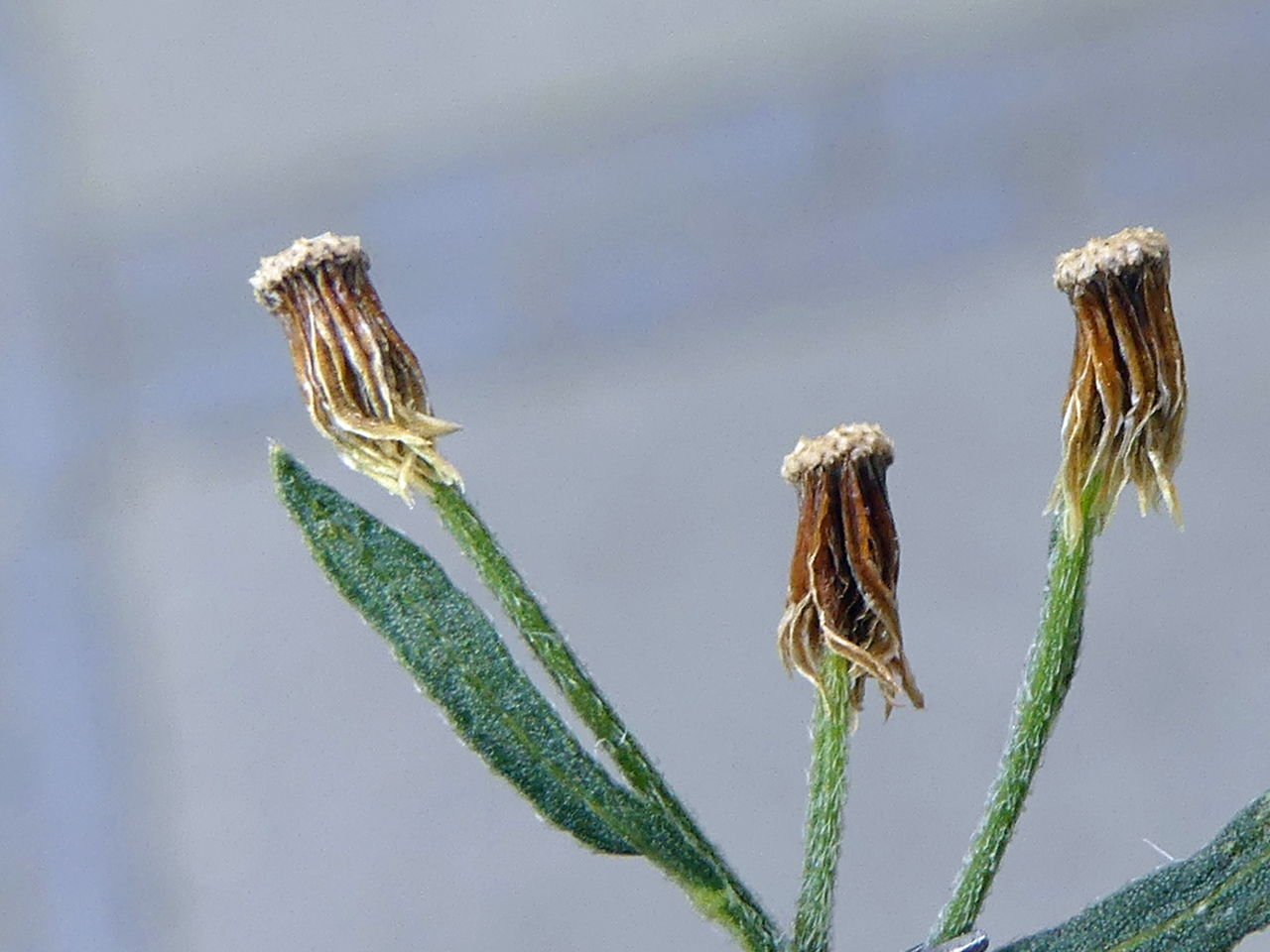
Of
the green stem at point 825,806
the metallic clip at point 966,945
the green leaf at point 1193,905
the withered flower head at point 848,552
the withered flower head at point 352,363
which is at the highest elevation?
the withered flower head at point 352,363

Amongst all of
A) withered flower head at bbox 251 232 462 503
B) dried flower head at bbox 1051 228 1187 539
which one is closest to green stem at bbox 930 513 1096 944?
dried flower head at bbox 1051 228 1187 539

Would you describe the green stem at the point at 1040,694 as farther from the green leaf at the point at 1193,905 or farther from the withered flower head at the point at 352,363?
the withered flower head at the point at 352,363

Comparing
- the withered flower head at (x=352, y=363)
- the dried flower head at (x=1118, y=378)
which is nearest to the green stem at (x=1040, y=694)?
the dried flower head at (x=1118, y=378)

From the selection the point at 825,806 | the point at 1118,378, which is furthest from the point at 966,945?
the point at 1118,378

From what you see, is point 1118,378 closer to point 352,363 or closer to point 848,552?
point 848,552

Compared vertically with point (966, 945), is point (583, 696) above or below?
above

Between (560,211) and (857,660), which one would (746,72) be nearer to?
(560,211)

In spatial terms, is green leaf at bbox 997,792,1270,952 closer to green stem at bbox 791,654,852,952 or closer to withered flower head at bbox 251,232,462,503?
green stem at bbox 791,654,852,952
